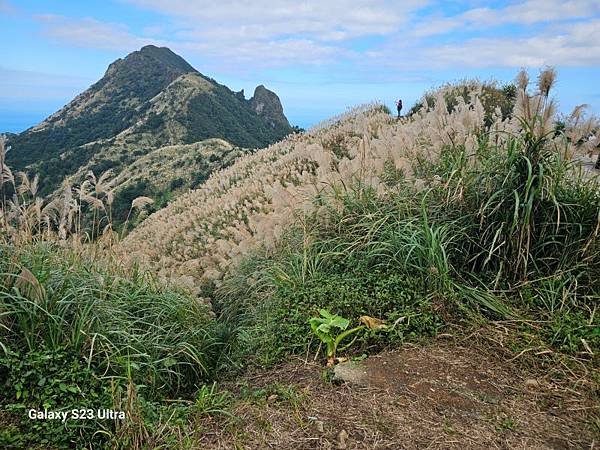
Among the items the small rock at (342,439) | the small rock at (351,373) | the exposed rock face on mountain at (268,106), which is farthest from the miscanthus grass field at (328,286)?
the exposed rock face on mountain at (268,106)

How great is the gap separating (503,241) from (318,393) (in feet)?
6.33

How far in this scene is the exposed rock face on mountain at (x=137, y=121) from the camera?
63.2 m

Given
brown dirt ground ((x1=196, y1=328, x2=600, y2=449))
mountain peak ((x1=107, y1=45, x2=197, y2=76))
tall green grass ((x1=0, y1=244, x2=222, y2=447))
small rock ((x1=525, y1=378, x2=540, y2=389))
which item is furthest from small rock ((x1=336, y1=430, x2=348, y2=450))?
mountain peak ((x1=107, y1=45, x2=197, y2=76))

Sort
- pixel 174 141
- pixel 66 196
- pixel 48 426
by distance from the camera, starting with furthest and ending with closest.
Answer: pixel 174 141, pixel 66 196, pixel 48 426

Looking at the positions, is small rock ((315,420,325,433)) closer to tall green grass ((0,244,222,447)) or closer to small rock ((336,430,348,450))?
small rock ((336,430,348,450))

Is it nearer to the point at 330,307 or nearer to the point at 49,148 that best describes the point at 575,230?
the point at 330,307

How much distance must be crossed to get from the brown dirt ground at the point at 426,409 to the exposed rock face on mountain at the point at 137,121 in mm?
50840

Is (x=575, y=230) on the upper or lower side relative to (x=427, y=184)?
lower

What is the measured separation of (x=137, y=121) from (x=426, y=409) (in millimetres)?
90793

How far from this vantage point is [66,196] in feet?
13.3

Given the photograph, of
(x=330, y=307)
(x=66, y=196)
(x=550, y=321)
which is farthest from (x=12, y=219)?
(x=550, y=321)

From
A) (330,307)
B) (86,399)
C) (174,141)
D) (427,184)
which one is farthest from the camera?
(174,141)

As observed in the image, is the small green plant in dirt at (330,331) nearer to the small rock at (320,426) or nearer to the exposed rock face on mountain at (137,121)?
the small rock at (320,426)

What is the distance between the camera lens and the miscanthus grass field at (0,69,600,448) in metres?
2.57
